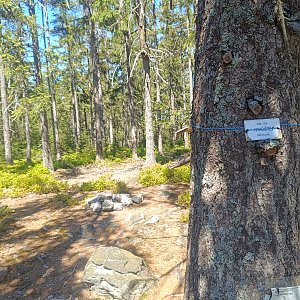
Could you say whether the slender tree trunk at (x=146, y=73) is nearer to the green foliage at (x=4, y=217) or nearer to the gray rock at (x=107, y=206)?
the gray rock at (x=107, y=206)

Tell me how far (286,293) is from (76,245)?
11.7 feet

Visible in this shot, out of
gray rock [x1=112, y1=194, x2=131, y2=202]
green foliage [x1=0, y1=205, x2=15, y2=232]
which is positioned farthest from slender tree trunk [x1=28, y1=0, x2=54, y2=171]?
gray rock [x1=112, y1=194, x2=131, y2=202]

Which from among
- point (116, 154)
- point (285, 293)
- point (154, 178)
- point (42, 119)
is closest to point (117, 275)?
point (285, 293)

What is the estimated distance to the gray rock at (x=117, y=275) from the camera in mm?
3131

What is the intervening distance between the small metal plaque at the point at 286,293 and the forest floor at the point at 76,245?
1967mm

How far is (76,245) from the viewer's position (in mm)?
4254

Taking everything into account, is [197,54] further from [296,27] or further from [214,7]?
[296,27]

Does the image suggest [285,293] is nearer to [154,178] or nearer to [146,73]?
[154,178]

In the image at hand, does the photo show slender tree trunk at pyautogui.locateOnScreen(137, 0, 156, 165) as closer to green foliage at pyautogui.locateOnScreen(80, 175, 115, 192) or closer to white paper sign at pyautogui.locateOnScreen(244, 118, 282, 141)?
green foliage at pyautogui.locateOnScreen(80, 175, 115, 192)

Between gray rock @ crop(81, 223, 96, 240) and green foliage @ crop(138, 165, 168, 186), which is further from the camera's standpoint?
green foliage @ crop(138, 165, 168, 186)

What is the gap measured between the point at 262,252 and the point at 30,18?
12.3 meters

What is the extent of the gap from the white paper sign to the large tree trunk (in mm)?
27

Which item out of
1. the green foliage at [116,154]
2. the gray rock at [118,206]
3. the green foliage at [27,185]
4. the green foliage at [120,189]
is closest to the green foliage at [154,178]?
the green foliage at [120,189]

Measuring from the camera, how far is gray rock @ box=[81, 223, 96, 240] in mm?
4523
